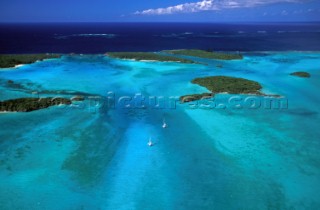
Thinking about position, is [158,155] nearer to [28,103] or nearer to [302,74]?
[28,103]

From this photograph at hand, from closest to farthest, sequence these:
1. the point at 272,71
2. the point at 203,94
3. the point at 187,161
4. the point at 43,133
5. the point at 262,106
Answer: the point at 187,161, the point at 43,133, the point at 262,106, the point at 203,94, the point at 272,71

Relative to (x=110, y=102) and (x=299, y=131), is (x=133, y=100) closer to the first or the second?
(x=110, y=102)

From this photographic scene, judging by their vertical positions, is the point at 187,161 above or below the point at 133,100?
below

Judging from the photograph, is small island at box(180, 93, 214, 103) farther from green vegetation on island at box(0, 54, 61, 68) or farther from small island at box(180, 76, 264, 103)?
green vegetation on island at box(0, 54, 61, 68)

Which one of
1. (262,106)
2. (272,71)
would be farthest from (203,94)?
(272,71)

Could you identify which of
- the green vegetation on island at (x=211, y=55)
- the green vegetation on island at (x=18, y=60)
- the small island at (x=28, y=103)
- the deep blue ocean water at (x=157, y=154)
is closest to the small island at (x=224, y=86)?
the deep blue ocean water at (x=157, y=154)

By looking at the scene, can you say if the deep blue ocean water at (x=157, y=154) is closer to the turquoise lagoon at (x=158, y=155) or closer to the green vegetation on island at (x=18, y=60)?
the turquoise lagoon at (x=158, y=155)
